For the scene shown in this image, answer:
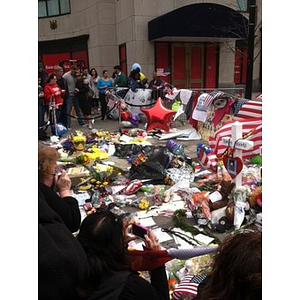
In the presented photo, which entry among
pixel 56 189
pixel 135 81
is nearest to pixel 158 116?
pixel 135 81

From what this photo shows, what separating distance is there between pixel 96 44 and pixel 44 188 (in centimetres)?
1607

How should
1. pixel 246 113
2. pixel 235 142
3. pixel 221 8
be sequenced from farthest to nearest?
1. pixel 221 8
2. pixel 246 113
3. pixel 235 142

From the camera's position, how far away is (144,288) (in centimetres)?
156

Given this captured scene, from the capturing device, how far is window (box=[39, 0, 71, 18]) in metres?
19.2

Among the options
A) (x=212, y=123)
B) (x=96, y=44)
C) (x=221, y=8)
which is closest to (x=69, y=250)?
(x=212, y=123)

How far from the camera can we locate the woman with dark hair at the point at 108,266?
1497 mm

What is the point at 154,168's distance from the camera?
5.48 meters

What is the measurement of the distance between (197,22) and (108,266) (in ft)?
45.3

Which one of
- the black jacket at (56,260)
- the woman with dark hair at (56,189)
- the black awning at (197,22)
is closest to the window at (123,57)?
the black awning at (197,22)

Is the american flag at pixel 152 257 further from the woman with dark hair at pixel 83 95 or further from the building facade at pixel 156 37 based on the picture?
the building facade at pixel 156 37

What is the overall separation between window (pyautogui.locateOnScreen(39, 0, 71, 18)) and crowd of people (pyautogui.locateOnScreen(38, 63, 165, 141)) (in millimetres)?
9457

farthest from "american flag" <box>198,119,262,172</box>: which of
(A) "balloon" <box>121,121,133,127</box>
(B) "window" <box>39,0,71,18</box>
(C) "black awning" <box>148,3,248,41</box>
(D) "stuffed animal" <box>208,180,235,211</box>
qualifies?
(B) "window" <box>39,0,71,18</box>

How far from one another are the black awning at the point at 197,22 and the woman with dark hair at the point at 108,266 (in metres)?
12.9
